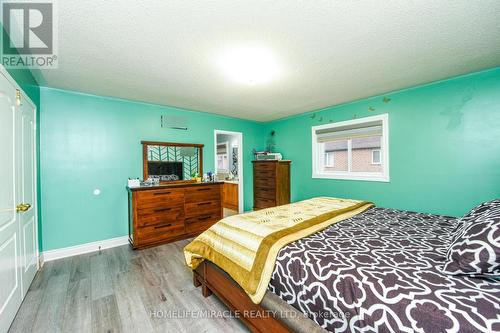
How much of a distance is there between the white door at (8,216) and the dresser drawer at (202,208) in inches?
78.1

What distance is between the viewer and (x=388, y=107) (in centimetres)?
324

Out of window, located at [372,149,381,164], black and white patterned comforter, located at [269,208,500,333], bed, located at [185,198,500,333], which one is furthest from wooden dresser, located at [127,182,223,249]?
window, located at [372,149,381,164]

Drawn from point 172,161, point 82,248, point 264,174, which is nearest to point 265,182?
point 264,174

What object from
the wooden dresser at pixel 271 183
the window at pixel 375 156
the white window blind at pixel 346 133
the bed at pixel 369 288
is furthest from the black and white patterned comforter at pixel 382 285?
the wooden dresser at pixel 271 183

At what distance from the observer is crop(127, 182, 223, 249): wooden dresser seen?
3.02m

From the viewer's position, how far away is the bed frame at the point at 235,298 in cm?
135

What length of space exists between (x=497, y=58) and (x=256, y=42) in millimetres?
2656

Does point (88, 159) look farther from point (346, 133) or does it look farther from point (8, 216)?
point (346, 133)

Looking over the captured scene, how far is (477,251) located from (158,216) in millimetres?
3407

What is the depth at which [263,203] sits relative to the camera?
4.83 meters

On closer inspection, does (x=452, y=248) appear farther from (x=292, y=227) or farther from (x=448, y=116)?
(x=448, y=116)

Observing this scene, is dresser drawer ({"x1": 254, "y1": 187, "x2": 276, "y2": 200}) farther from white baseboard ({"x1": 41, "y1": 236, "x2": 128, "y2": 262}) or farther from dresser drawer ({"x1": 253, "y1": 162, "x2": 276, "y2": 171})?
white baseboard ({"x1": 41, "y1": 236, "x2": 128, "y2": 262})

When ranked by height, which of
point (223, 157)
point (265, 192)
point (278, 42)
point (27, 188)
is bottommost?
point (265, 192)

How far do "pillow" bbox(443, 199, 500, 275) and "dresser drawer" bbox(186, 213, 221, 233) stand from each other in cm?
325
